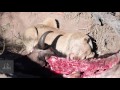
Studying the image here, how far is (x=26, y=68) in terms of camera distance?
150 inches

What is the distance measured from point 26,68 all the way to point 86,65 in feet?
2.96

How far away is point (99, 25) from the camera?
3885 millimetres

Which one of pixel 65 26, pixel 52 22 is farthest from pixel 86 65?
pixel 52 22

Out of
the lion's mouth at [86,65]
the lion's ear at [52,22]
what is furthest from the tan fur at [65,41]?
the lion's mouth at [86,65]

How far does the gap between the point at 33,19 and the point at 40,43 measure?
1.24ft

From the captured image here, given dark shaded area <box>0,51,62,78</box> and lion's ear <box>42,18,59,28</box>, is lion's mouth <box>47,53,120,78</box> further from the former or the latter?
lion's ear <box>42,18,59,28</box>

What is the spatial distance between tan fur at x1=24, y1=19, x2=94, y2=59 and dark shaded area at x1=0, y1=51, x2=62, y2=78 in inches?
7.3

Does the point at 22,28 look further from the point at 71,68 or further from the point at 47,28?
the point at 71,68

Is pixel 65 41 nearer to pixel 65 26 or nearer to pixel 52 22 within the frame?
pixel 65 26

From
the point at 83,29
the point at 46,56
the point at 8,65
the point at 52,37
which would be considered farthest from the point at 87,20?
the point at 8,65

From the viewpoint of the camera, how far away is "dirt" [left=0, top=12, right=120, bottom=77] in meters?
3.85

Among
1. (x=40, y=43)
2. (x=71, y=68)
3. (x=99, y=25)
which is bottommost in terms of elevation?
(x=71, y=68)

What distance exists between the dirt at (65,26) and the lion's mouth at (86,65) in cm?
12

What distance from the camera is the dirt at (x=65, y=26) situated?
3846mm
